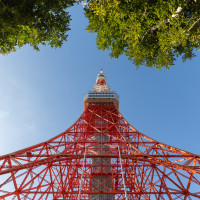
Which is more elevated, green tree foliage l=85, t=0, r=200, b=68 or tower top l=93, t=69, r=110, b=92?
tower top l=93, t=69, r=110, b=92

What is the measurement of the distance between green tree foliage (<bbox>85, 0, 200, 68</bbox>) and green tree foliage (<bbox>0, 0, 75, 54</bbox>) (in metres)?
0.90

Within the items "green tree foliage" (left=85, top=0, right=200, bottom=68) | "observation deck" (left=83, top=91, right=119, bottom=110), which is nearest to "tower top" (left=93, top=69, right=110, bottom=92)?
"observation deck" (left=83, top=91, right=119, bottom=110)

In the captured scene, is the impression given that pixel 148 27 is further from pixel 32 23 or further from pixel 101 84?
pixel 101 84

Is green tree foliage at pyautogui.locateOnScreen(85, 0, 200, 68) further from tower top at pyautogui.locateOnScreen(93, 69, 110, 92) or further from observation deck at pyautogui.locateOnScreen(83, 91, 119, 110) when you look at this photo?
tower top at pyautogui.locateOnScreen(93, 69, 110, 92)

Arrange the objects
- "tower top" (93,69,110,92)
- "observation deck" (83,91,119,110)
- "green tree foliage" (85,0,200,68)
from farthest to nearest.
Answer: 1. "tower top" (93,69,110,92)
2. "observation deck" (83,91,119,110)
3. "green tree foliage" (85,0,200,68)

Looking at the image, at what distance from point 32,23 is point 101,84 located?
67.5 feet

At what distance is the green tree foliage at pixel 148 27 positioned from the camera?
14.2 feet

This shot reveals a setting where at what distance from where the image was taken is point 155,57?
19.8 ft

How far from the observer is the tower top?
2384cm

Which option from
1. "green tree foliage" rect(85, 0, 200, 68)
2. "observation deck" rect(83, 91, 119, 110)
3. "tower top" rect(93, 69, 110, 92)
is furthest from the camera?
"tower top" rect(93, 69, 110, 92)

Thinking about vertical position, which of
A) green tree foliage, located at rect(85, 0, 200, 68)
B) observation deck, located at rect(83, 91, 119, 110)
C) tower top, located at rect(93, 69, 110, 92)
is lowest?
green tree foliage, located at rect(85, 0, 200, 68)

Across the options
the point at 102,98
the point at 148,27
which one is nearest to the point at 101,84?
the point at 102,98

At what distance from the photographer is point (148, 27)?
16.6 ft

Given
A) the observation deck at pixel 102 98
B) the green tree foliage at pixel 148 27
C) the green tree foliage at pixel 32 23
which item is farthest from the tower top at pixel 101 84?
the green tree foliage at pixel 32 23
